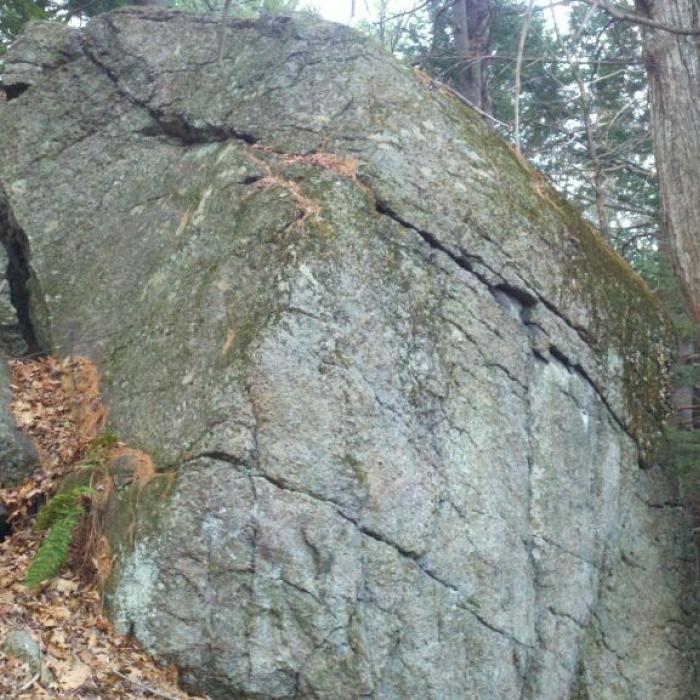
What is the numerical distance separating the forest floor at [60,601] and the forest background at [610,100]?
3.51m

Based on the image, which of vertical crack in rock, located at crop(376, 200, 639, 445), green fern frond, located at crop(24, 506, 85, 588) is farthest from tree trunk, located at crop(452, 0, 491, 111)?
green fern frond, located at crop(24, 506, 85, 588)

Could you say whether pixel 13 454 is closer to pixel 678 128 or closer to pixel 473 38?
→ pixel 678 128

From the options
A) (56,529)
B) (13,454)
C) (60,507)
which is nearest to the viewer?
(56,529)

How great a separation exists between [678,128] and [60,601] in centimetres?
516

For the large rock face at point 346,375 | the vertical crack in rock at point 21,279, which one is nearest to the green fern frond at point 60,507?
the large rock face at point 346,375

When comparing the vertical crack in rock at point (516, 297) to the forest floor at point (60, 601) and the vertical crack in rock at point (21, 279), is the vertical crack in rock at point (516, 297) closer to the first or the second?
the forest floor at point (60, 601)

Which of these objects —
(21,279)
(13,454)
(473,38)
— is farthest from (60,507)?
(473,38)

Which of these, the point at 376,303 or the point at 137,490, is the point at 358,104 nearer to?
the point at 376,303

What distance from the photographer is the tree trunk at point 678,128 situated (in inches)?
255

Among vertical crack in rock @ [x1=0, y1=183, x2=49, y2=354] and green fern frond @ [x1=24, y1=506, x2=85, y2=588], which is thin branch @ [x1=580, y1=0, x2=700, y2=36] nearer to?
green fern frond @ [x1=24, y1=506, x2=85, y2=588]

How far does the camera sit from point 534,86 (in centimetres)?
1430

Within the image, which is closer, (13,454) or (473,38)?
(13,454)

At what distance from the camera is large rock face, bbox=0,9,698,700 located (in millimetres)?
5562

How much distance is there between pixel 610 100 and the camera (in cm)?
1353
